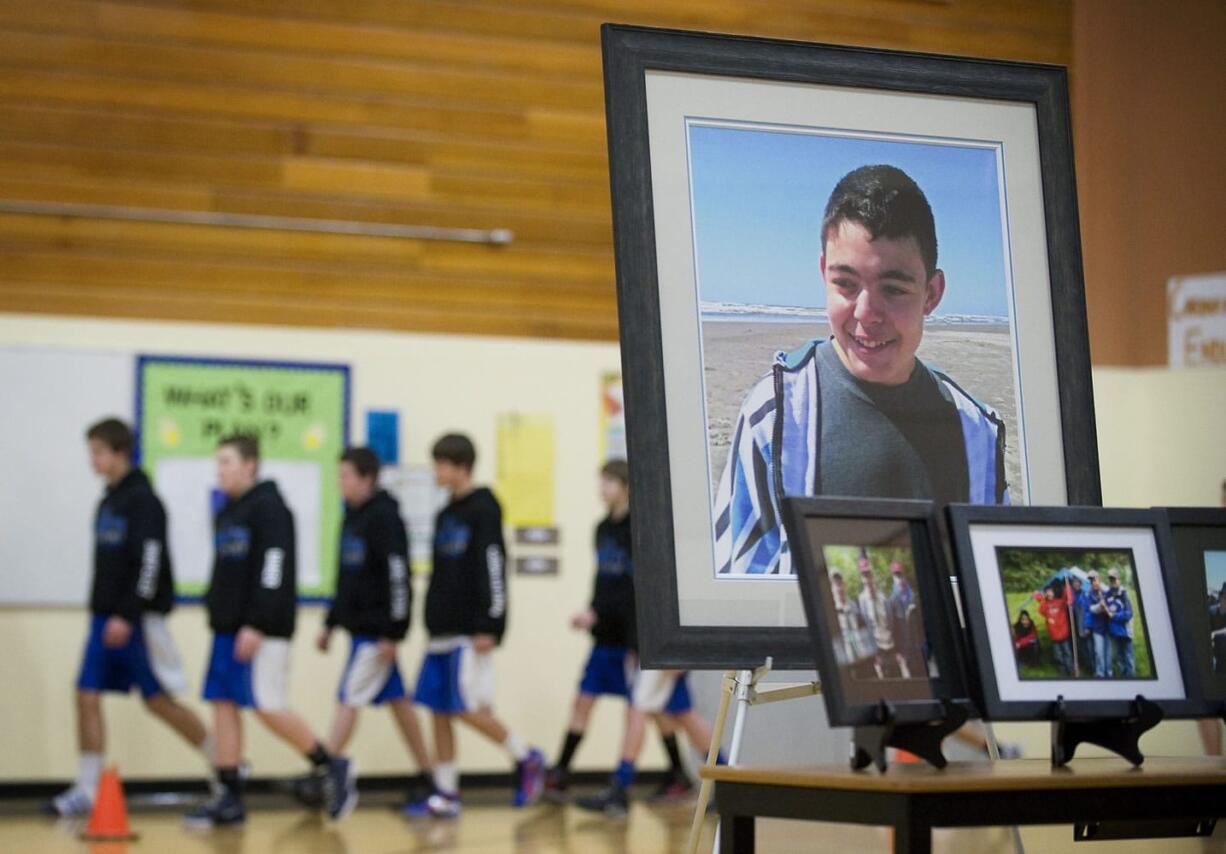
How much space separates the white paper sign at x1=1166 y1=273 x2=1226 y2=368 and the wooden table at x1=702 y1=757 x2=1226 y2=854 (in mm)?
4029

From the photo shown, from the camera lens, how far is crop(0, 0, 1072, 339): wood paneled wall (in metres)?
6.98

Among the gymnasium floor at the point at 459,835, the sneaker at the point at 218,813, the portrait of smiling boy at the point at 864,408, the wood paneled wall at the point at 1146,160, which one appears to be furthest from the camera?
the sneaker at the point at 218,813

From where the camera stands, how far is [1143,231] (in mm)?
5641

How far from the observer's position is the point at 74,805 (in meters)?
6.65

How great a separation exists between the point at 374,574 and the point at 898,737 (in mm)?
5044

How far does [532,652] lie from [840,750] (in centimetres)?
527

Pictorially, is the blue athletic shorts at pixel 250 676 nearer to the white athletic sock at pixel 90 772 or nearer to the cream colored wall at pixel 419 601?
the white athletic sock at pixel 90 772

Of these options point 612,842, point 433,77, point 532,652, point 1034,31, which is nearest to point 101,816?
point 612,842

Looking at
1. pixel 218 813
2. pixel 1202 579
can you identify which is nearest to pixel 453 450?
pixel 218 813

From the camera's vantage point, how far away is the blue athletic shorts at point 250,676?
20.9 ft

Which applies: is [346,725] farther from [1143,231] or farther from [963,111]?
[963,111]

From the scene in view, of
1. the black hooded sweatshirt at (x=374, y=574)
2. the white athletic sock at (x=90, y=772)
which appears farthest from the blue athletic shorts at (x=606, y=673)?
the white athletic sock at (x=90, y=772)

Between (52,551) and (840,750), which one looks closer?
(840,750)

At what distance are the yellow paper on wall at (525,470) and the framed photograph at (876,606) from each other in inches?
242
